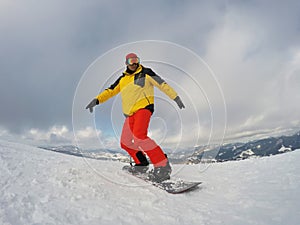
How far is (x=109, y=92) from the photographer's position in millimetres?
5688

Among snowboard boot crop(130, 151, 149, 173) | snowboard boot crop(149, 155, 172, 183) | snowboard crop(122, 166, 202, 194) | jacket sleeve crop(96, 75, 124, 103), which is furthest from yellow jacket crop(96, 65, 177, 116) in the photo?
snowboard crop(122, 166, 202, 194)

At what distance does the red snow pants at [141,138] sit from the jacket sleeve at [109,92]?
0.77 meters

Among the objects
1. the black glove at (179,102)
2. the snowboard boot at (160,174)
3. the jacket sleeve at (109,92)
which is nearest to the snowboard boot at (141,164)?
the snowboard boot at (160,174)

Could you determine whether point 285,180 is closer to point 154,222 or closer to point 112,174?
point 154,222

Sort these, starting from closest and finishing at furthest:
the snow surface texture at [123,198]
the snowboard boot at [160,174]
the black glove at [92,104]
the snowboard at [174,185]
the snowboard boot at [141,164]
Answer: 1. the snow surface texture at [123,198]
2. the snowboard at [174,185]
3. the snowboard boot at [160,174]
4. the snowboard boot at [141,164]
5. the black glove at [92,104]

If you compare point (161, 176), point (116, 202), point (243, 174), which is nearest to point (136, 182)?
point (161, 176)

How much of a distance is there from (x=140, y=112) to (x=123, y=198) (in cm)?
181

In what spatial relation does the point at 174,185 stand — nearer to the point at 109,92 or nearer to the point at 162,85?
the point at 162,85

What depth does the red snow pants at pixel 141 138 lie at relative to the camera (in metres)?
4.89

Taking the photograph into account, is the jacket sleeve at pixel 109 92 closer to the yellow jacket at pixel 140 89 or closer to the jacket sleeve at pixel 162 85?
the yellow jacket at pixel 140 89

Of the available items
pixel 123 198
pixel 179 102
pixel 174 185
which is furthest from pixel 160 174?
pixel 179 102

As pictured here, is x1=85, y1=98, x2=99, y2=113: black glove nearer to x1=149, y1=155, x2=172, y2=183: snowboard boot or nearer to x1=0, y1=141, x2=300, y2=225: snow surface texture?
x1=0, y1=141, x2=300, y2=225: snow surface texture

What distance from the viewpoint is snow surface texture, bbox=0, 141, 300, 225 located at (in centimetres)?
300

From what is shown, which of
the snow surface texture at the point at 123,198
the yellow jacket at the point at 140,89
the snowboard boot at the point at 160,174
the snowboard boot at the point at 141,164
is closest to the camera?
the snow surface texture at the point at 123,198
